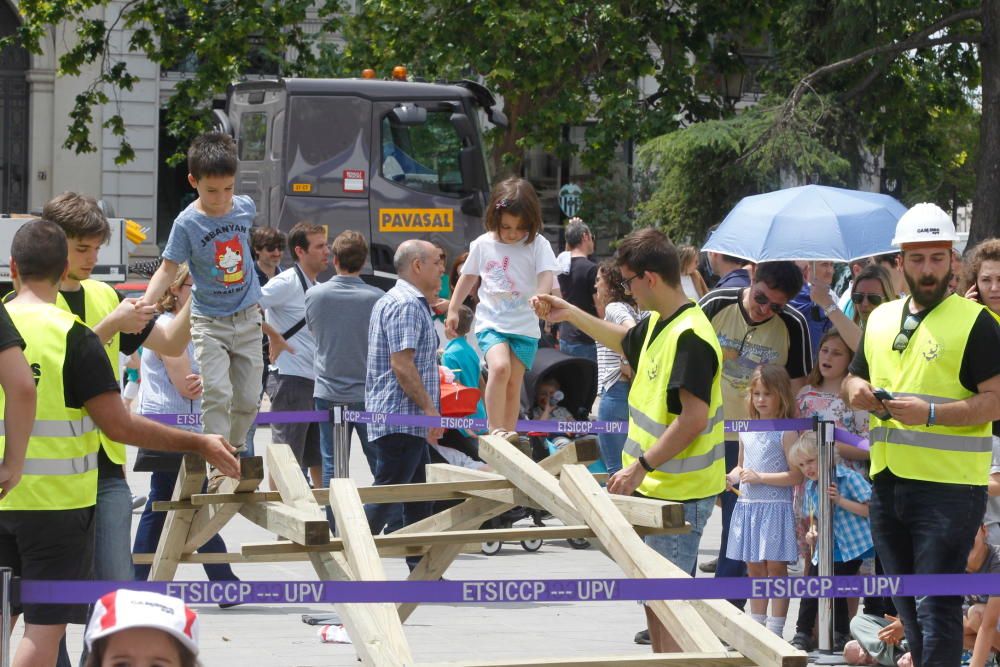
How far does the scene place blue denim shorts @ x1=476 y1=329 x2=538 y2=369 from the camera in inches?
356

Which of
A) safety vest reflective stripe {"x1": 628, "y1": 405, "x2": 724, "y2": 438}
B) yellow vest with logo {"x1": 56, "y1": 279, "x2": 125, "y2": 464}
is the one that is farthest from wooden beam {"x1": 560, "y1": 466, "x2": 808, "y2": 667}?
yellow vest with logo {"x1": 56, "y1": 279, "x2": 125, "y2": 464}

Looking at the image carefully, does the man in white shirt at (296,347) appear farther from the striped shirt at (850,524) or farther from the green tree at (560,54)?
the green tree at (560,54)

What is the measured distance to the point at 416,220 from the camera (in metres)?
19.3

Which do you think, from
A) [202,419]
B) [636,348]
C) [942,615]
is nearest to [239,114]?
[202,419]

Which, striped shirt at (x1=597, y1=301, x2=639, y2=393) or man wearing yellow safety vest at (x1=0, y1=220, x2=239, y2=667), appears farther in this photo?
striped shirt at (x1=597, y1=301, x2=639, y2=393)

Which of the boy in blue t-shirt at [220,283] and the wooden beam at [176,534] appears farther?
the boy in blue t-shirt at [220,283]

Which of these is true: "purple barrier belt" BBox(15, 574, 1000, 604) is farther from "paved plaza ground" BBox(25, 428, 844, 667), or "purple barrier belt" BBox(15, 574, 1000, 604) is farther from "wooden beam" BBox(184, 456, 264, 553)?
"paved plaza ground" BBox(25, 428, 844, 667)

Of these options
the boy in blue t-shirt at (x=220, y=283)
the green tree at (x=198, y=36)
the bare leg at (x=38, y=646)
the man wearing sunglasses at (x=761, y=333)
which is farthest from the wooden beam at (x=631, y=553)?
the green tree at (x=198, y=36)

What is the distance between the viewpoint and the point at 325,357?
9.80 meters

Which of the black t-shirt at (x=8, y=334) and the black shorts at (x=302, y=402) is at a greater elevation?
the black t-shirt at (x=8, y=334)

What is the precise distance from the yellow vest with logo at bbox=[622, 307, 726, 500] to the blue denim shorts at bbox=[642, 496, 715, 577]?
0.07 m

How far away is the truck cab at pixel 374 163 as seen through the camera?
62.7 feet

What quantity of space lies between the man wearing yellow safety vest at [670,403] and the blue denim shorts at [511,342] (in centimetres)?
270

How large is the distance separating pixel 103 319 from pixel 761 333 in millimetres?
3787
